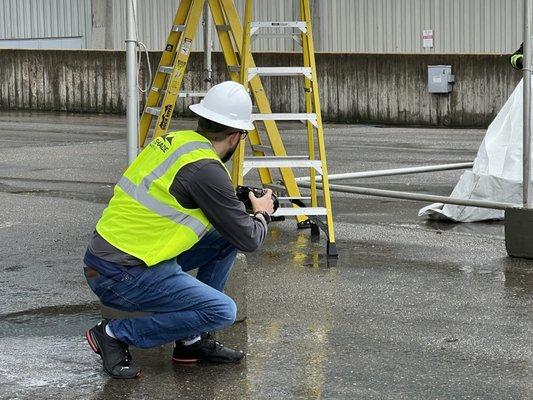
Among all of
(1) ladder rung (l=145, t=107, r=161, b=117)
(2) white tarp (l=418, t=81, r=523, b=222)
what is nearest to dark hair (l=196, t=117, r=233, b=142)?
(1) ladder rung (l=145, t=107, r=161, b=117)

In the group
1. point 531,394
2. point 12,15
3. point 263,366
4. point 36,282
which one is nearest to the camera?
point 531,394

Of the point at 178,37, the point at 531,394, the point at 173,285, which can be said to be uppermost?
the point at 178,37

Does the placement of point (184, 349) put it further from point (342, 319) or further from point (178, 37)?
point (178, 37)

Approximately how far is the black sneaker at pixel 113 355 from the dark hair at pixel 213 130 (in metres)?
1.04

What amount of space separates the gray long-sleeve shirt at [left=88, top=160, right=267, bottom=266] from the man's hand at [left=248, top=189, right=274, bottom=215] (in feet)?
0.82

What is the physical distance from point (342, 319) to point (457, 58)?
15.6 meters

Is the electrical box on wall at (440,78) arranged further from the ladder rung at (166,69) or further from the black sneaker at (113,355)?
the black sneaker at (113,355)

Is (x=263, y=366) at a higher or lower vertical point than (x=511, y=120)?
lower

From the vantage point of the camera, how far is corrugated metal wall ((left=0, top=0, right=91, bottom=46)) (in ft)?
124

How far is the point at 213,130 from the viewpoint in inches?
228

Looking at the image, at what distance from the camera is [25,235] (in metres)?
9.64

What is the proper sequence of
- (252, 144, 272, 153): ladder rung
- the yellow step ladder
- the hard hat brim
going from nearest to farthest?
the hard hat brim → the yellow step ladder → (252, 144, 272, 153): ladder rung

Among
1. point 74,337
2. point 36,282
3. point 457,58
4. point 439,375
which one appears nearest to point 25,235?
point 36,282

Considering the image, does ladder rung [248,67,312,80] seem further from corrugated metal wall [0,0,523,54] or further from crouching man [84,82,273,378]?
corrugated metal wall [0,0,523,54]
